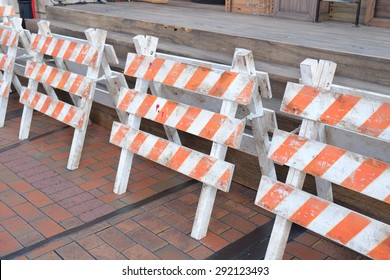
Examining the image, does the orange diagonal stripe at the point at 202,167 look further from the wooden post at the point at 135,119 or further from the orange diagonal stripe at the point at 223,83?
the wooden post at the point at 135,119

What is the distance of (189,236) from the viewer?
3205mm

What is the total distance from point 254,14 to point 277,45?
2.27 meters

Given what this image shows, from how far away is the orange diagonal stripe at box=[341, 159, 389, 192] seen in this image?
7.96 ft

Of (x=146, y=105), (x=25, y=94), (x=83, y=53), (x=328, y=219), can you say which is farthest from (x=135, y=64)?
(x=328, y=219)

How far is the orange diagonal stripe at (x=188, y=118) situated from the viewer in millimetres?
3221

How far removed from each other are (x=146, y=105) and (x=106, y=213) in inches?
33.3

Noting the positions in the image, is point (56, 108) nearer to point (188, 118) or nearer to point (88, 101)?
point (88, 101)

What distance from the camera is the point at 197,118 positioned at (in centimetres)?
320

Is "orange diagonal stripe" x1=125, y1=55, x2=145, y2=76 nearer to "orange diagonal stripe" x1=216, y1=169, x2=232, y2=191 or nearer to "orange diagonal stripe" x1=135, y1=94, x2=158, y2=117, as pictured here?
"orange diagonal stripe" x1=135, y1=94, x2=158, y2=117

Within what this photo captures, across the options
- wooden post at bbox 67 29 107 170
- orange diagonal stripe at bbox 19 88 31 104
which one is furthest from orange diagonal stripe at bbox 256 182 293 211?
orange diagonal stripe at bbox 19 88 31 104

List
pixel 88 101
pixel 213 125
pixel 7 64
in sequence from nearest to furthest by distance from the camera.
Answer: pixel 213 125, pixel 88 101, pixel 7 64
